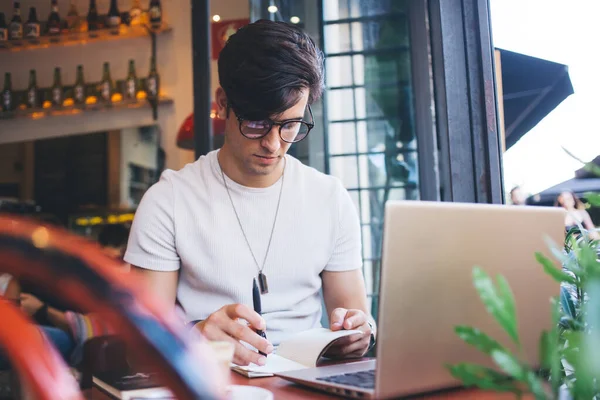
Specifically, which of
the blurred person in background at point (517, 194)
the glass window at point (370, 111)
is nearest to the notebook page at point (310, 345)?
the blurred person in background at point (517, 194)

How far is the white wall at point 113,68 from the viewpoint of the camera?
432 centimetres

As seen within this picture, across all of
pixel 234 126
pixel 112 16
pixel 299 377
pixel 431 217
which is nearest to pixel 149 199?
pixel 234 126

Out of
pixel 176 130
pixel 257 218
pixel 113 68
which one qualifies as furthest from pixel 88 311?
pixel 113 68

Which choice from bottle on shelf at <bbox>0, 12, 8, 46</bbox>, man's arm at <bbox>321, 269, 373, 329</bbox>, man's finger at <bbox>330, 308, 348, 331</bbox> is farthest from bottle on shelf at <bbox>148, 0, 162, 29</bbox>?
man's finger at <bbox>330, 308, 348, 331</bbox>

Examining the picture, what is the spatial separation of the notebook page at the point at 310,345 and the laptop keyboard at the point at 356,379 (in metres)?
0.15

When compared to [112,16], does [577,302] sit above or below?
below

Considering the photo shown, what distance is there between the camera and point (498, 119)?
1.90 metres

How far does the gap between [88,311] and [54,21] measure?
472 centimetres

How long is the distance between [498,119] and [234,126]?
892mm

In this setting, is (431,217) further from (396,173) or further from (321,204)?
(396,173)

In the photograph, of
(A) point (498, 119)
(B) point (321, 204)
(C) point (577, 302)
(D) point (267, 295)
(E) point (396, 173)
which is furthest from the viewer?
(E) point (396, 173)

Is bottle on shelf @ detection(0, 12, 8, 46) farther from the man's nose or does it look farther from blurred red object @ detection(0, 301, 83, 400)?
blurred red object @ detection(0, 301, 83, 400)

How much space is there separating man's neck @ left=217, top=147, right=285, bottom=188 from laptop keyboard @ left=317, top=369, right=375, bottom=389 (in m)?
0.77

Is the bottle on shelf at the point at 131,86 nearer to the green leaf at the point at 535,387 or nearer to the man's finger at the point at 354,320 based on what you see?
the man's finger at the point at 354,320
